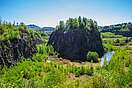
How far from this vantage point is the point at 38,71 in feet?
426

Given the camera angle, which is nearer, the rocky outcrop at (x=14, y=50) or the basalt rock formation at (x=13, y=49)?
the rocky outcrop at (x=14, y=50)

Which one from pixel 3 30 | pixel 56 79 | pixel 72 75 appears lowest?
pixel 72 75

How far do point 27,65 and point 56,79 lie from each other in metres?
56.0

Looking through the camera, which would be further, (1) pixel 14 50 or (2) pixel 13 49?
(1) pixel 14 50

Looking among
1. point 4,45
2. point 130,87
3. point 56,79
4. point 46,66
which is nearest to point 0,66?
point 4,45

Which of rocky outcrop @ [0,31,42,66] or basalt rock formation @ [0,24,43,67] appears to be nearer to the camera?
rocky outcrop @ [0,31,42,66]

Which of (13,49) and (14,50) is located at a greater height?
(13,49)

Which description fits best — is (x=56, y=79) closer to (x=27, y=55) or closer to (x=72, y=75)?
(x=72, y=75)

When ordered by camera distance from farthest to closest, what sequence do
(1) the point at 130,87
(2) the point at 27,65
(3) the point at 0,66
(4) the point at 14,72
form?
1. (2) the point at 27,65
2. (3) the point at 0,66
3. (4) the point at 14,72
4. (1) the point at 130,87

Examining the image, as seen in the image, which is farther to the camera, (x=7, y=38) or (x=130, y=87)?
(x=7, y=38)

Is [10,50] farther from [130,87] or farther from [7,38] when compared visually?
[130,87]

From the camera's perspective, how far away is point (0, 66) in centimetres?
12725

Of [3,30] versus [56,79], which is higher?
[3,30]

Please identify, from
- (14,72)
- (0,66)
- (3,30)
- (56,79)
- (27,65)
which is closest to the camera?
(56,79)
